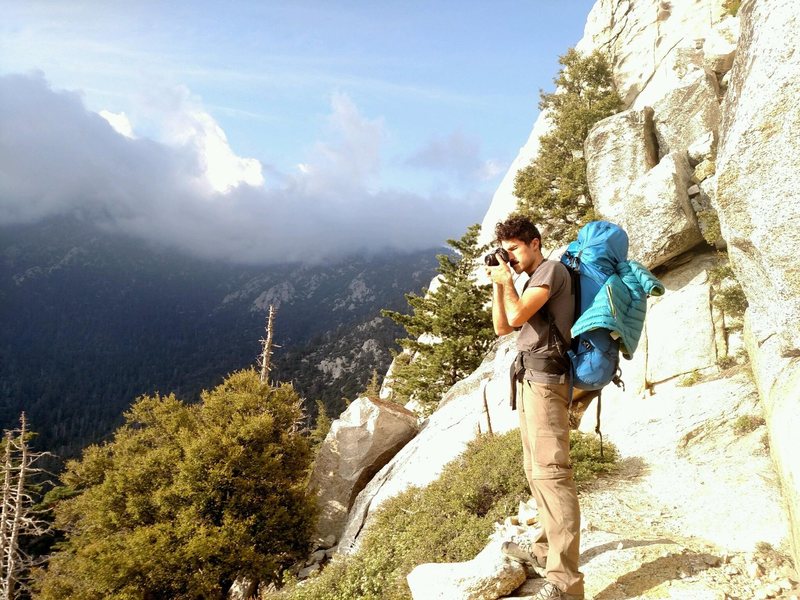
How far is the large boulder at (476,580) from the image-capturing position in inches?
198

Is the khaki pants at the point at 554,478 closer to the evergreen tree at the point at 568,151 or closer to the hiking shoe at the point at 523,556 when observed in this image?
the hiking shoe at the point at 523,556

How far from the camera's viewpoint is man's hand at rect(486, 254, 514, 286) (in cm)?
459

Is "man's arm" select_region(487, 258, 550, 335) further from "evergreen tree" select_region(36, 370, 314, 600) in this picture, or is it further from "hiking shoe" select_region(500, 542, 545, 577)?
"evergreen tree" select_region(36, 370, 314, 600)

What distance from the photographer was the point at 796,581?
4.90 meters

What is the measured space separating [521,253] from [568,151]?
23.2m

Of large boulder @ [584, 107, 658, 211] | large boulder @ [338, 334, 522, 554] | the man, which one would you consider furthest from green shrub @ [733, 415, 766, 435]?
large boulder @ [584, 107, 658, 211]

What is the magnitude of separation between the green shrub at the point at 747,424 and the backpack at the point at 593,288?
6261mm

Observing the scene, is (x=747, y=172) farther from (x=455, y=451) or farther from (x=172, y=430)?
(x=172, y=430)

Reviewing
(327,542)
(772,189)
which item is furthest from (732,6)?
(327,542)

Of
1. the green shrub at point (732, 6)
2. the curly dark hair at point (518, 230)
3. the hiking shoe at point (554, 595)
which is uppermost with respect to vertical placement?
the green shrub at point (732, 6)

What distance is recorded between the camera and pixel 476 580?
5.09 m

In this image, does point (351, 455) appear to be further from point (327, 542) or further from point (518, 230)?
point (518, 230)

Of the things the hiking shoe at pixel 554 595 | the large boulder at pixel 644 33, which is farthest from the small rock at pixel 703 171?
the hiking shoe at pixel 554 595

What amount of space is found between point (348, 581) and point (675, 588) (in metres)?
4.74
